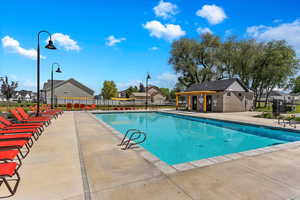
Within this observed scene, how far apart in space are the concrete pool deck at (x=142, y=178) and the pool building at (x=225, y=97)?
13.9m

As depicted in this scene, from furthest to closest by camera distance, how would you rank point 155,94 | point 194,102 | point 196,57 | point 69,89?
point 155,94, point 69,89, point 196,57, point 194,102

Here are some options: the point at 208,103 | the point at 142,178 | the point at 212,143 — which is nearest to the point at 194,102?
the point at 208,103

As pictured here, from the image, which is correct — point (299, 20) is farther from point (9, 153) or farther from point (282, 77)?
point (9, 153)

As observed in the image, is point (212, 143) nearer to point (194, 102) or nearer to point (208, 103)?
point (208, 103)

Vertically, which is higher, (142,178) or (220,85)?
(220,85)

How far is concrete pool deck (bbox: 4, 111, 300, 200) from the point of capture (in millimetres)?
2232

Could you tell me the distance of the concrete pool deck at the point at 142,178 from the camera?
2.23 metres

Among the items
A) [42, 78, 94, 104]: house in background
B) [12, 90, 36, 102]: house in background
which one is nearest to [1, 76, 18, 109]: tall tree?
[12, 90, 36, 102]: house in background

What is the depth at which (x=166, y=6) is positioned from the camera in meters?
11.0

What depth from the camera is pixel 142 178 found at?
271 cm

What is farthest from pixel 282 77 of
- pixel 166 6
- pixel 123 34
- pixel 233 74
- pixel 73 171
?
pixel 73 171

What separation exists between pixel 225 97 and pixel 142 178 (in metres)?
16.7

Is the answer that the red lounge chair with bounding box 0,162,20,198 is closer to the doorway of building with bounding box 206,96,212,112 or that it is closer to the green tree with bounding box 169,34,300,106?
the doorway of building with bounding box 206,96,212,112

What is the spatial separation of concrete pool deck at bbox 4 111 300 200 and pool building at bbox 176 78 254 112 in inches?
548
